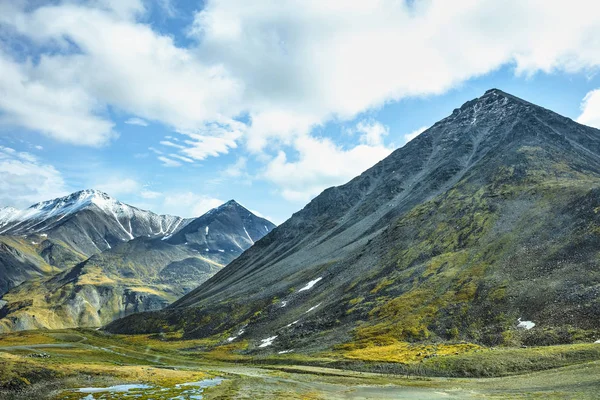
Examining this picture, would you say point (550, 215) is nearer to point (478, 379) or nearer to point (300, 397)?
point (478, 379)

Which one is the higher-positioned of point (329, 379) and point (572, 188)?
point (572, 188)

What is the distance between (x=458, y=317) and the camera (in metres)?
91.8

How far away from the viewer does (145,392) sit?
179ft

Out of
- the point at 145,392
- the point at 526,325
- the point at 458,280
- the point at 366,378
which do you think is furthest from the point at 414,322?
the point at 145,392

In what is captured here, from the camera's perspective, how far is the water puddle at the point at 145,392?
51.1 meters

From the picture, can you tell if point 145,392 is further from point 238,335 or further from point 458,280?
point 458,280

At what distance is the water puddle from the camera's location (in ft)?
168

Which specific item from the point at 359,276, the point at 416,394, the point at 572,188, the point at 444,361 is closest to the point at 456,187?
the point at 572,188

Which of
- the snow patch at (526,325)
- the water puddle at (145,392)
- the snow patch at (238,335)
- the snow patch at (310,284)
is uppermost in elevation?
the snow patch at (310,284)

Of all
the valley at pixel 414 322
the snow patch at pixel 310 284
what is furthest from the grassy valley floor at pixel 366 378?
the snow patch at pixel 310 284

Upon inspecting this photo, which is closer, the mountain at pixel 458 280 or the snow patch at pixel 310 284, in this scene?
the mountain at pixel 458 280

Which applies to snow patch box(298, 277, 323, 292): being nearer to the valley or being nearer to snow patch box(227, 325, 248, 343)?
the valley

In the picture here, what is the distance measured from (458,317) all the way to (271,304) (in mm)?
76868

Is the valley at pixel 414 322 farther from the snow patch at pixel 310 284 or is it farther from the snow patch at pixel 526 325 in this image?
the snow patch at pixel 310 284
